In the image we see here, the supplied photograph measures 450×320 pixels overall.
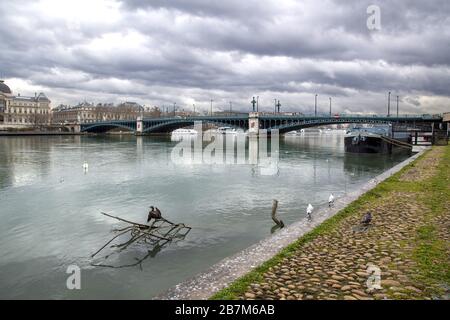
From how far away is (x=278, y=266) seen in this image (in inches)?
370

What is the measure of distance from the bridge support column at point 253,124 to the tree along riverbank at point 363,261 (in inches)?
3561

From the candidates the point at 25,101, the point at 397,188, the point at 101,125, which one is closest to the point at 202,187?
the point at 397,188

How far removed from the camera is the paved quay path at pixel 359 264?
7.81m

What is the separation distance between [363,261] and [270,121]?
332 feet

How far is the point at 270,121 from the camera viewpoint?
109562mm
